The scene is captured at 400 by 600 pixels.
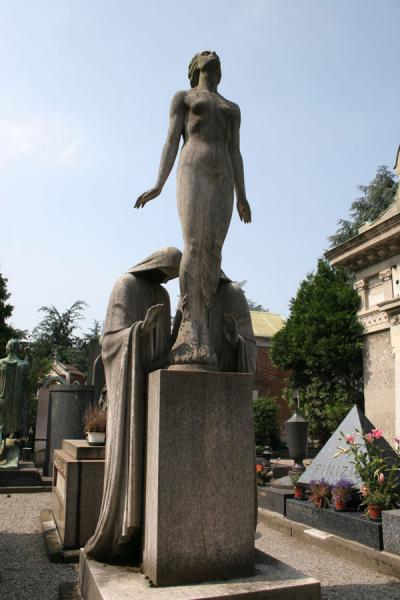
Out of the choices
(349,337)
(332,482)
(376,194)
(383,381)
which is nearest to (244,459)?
(332,482)

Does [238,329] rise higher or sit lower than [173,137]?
lower

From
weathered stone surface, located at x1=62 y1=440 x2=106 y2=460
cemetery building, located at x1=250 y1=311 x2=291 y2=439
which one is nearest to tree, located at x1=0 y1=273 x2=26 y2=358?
cemetery building, located at x1=250 y1=311 x2=291 y2=439

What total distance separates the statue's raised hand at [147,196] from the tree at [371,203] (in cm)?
3100

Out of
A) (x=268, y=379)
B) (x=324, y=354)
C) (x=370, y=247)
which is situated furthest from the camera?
(x=268, y=379)

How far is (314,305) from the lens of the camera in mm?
23500

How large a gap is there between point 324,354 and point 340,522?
15852mm

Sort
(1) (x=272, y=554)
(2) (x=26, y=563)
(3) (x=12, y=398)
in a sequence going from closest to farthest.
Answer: (2) (x=26, y=563) → (1) (x=272, y=554) → (3) (x=12, y=398)

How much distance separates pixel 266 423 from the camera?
25.1 meters

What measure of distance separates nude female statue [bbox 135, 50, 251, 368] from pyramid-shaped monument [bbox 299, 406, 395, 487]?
4700 mm

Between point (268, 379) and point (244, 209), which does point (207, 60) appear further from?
point (268, 379)

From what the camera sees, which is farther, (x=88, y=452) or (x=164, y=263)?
(x=88, y=452)

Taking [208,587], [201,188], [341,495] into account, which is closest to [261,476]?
[341,495]

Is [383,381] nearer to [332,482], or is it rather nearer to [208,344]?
[332,482]

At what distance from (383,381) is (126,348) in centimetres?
1754
